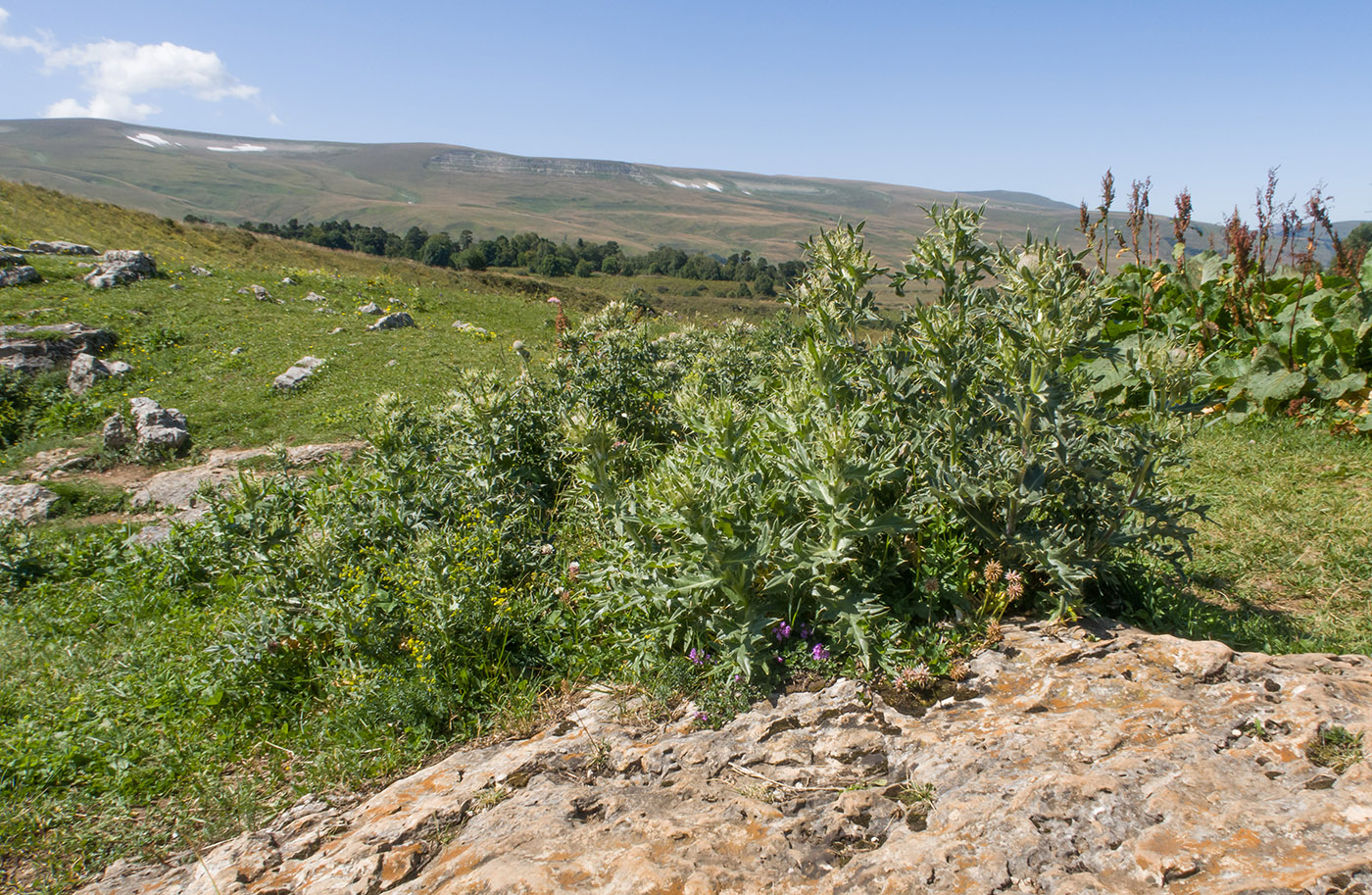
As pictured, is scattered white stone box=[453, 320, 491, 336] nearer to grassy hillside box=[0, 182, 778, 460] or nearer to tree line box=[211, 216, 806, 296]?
grassy hillside box=[0, 182, 778, 460]

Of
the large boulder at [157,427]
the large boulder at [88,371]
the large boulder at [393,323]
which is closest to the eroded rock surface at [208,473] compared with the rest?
the large boulder at [157,427]

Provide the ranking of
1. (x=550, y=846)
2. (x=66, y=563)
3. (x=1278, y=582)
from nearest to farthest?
1. (x=550, y=846)
2. (x=1278, y=582)
3. (x=66, y=563)

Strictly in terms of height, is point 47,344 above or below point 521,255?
below

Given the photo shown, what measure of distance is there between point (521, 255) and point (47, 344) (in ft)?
179

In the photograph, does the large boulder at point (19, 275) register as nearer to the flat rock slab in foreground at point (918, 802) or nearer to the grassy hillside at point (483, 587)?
the grassy hillside at point (483, 587)

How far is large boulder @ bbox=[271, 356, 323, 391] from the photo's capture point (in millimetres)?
11250

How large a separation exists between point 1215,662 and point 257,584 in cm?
488

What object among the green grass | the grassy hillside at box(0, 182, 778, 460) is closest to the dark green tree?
the grassy hillside at box(0, 182, 778, 460)

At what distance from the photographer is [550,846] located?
2.20 meters

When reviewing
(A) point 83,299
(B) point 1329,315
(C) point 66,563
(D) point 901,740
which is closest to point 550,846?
(D) point 901,740

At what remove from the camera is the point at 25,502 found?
7.31 metres

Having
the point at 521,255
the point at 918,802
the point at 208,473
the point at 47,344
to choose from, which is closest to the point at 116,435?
the point at 208,473

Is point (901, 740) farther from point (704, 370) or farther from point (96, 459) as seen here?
point (96, 459)

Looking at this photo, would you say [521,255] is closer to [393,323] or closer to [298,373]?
[393,323]
